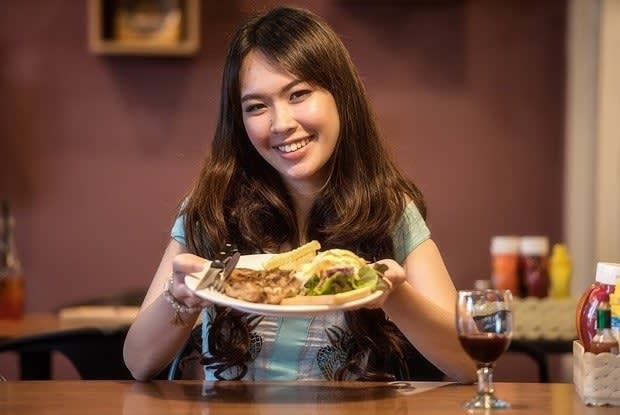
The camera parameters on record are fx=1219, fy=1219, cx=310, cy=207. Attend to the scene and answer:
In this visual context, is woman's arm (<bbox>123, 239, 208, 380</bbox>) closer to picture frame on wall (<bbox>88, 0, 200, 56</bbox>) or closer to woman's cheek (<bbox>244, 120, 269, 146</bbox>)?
woman's cheek (<bbox>244, 120, 269, 146</bbox>)

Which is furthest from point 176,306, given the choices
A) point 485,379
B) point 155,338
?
point 485,379

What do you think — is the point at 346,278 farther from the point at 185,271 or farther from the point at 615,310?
the point at 615,310

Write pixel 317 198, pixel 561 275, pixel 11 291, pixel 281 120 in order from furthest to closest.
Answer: pixel 561 275 < pixel 11 291 < pixel 317 198 < pixel 281 120

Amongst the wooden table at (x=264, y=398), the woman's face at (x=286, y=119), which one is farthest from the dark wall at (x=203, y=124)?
the wooden table at (x=264, y=398)

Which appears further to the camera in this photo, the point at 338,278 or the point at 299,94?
the point at 299,94

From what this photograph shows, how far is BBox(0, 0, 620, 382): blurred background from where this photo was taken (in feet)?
14.5

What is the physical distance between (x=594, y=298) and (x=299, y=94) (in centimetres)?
66

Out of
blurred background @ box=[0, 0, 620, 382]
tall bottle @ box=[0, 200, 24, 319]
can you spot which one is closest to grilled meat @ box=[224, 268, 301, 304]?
tall bottle @ box=[0, 200, 24, 319]

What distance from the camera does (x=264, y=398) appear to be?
1.82m

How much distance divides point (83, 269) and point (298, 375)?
2.54 meters

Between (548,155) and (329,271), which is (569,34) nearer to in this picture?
(548,155)

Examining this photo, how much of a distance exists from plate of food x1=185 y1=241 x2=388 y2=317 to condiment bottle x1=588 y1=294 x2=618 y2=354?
316 mm

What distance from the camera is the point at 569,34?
4387 mm

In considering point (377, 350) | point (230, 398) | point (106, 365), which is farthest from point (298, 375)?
point (106, 365)
